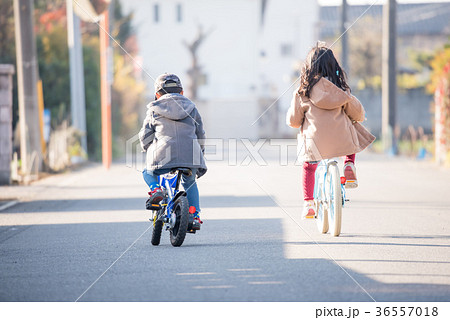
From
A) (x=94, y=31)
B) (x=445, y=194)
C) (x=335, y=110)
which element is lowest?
(x=445, y=194)

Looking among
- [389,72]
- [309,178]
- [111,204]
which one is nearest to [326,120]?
[309,178]

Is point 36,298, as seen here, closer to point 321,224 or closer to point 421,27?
point 321,224

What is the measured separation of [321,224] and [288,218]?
4.49ft

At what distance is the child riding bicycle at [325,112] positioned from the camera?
7406mm

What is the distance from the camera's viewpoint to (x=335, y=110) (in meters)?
7.54

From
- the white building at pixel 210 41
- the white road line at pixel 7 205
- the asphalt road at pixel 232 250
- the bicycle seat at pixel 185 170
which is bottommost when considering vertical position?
the white road line at pixel 7 205

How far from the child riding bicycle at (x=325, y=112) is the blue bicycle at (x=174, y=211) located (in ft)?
3.91

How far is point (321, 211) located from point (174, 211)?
1.52 m

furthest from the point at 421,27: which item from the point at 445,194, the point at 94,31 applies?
the point at 445,194

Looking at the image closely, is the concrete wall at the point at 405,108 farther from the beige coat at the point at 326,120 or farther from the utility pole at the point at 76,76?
the beige coat at the point at 326,120

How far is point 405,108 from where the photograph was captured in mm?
36844

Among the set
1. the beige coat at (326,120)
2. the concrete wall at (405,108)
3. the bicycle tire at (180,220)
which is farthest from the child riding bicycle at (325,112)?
the concrete wall at (405,108)

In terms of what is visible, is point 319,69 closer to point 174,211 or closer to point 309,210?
point 309,210
